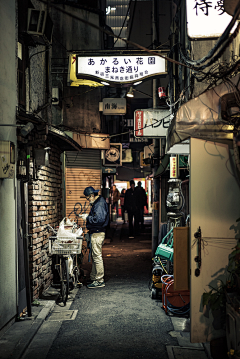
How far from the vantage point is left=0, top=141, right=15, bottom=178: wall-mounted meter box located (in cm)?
589

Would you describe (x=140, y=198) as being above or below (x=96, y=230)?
above

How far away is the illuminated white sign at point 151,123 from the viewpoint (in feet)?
39.9

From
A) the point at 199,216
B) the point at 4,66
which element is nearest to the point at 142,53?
the point at 4,66

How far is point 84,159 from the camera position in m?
18.4

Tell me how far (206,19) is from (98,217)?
575 centimetres

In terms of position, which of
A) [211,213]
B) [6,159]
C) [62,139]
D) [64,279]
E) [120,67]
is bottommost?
[64,279]

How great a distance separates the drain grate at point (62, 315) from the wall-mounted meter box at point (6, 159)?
3.34 metres

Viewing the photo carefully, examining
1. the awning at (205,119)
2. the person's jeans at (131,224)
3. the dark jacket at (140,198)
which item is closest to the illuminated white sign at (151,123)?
the awning at (205,119)

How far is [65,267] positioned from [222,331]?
4117 mm

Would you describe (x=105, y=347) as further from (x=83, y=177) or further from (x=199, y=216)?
(x=83, y=177)

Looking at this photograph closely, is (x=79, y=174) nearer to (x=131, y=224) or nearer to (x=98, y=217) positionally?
(x=131, y=224)

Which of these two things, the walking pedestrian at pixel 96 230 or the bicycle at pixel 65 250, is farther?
the walking pedestrian at pixel 96 230

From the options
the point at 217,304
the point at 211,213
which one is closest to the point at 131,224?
the point at 211,213

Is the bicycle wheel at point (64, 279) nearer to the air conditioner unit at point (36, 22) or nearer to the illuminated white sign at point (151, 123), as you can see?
the air conditioner unit at point (36, 22)
